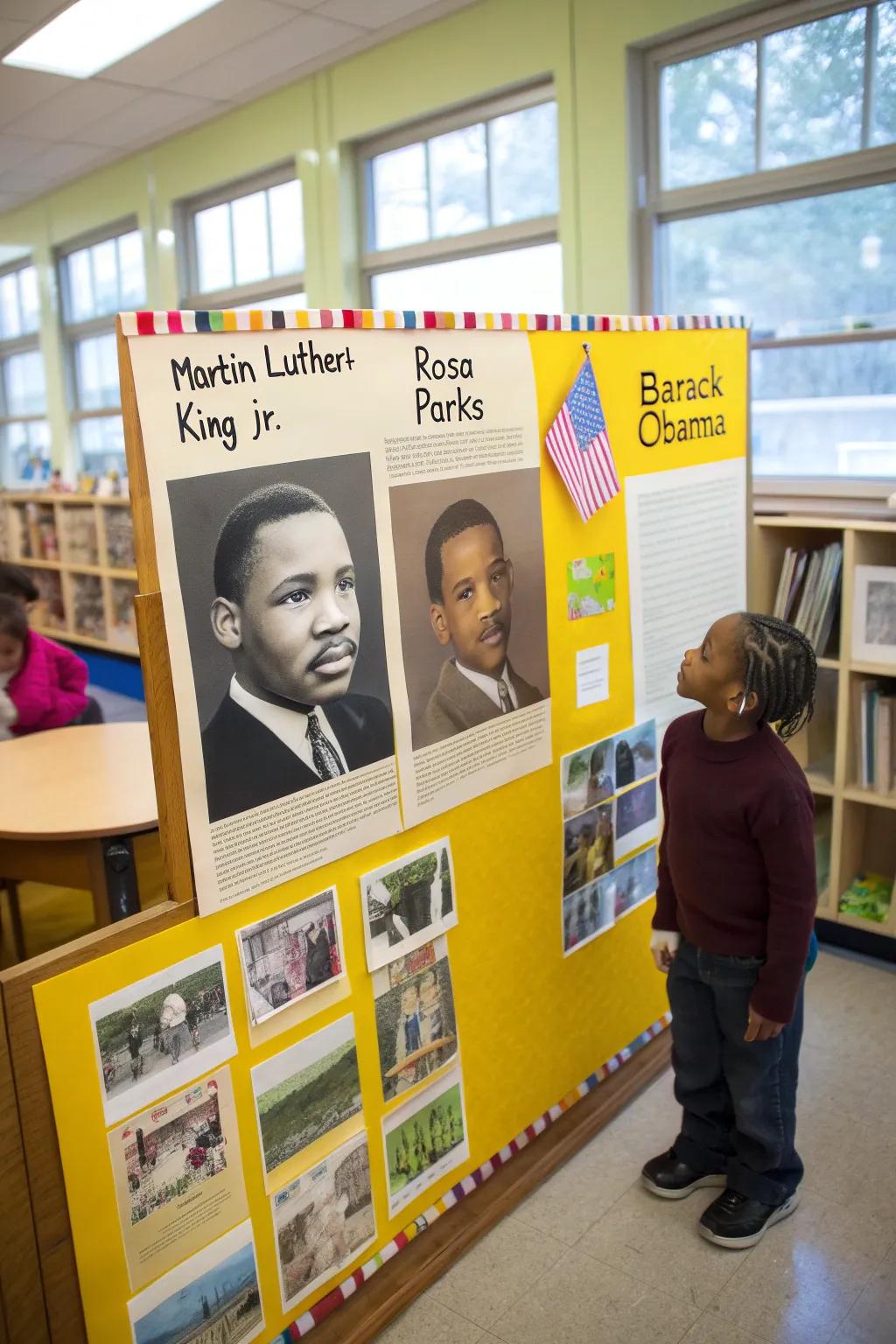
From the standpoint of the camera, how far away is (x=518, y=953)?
2.10 metres

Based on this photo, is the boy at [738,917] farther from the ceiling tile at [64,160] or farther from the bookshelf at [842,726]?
the ceiling tile at [64,160]

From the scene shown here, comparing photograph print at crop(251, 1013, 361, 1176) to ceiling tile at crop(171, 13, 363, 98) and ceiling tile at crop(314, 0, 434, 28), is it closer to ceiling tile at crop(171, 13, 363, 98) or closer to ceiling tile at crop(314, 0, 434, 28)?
ceiling tile at crop(314, 0, 434, 28)

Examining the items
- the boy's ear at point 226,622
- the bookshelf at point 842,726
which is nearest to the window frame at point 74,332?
the bookshelf at point 842,726

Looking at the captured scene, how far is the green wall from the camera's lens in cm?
396

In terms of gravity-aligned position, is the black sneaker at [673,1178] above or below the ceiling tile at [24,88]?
below

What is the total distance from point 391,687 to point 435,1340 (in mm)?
1120

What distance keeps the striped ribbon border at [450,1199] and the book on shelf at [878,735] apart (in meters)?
0.97

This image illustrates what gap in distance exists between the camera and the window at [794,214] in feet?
11.1

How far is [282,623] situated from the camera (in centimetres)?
157

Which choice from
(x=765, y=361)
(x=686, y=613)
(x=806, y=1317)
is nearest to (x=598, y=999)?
(x=806, y=1317)

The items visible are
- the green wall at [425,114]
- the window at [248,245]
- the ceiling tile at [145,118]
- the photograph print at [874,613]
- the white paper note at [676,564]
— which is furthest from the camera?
the window at [248,245]

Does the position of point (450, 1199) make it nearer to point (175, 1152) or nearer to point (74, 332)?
point (175, 1152)

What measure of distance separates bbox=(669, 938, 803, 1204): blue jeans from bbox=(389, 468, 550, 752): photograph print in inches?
24.6

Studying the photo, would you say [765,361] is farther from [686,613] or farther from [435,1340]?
[435,1340]
